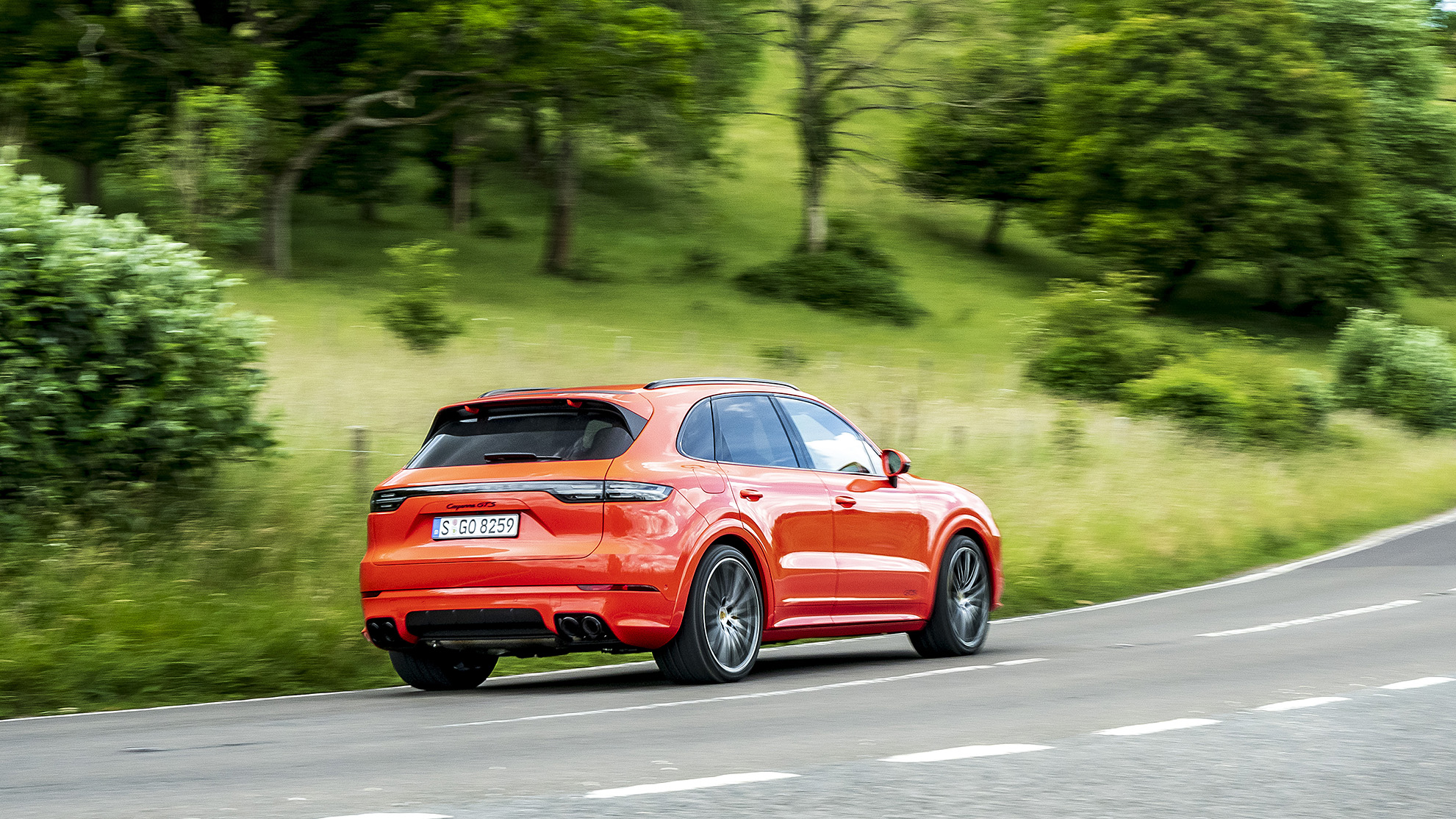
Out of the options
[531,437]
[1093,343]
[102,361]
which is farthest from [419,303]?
[531,437]

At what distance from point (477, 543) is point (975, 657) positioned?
3788mm

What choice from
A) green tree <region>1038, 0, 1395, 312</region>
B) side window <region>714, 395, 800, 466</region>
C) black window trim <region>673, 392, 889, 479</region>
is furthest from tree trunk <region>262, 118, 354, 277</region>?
side window <region>714, 395, 800, 466</region>

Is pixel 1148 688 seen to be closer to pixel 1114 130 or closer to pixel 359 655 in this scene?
pixel 359 655

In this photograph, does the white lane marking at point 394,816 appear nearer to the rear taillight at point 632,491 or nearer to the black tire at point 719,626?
the rear taillight at point 632,491

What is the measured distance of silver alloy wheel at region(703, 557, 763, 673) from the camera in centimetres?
908

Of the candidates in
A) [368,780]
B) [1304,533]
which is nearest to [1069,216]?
[1304,533]

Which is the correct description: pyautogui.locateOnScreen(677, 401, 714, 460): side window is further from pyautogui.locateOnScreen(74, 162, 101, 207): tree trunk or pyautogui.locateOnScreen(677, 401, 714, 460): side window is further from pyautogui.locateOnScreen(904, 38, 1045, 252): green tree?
pyautogui.locateOnScreen(904, 38, 1045, 252): green tree

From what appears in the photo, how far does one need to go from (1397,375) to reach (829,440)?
38.3 m

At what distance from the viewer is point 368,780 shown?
619 cm

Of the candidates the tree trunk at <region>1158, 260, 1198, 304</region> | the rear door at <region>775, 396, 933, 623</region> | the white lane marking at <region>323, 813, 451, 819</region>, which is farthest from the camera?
the tree trunk at <region>1158, 260, 1198, 304</region>

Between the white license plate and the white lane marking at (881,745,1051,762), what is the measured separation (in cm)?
291

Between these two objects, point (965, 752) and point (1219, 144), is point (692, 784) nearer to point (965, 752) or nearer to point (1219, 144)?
point (965, 752)

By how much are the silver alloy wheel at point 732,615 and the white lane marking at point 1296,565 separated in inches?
220

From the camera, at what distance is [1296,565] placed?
Answer: 19.9m
